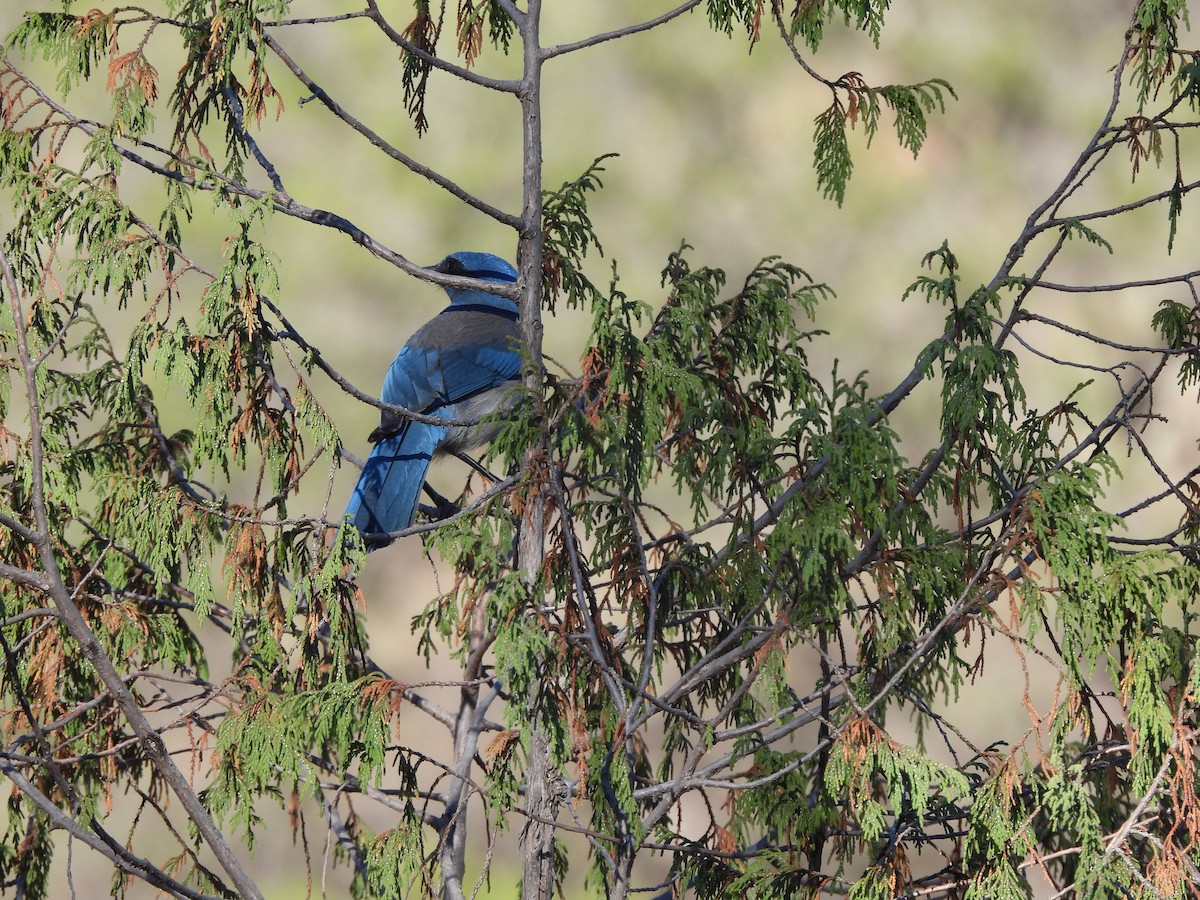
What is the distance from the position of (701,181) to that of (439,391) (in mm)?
8022

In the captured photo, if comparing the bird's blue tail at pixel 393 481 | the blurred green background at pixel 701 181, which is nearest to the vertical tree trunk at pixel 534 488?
the bird's blue tail at pixel 393 481

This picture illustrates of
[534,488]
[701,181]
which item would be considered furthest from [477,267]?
[701,181]

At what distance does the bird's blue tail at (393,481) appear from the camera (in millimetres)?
3664

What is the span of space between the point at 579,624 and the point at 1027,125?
37.1 ft

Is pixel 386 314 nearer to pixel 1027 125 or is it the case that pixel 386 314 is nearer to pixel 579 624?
pixel 1027 125

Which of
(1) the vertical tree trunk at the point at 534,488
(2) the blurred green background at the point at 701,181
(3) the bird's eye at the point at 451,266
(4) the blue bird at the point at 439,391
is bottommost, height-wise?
(1) the vertical tree trunk at the point at 534,488

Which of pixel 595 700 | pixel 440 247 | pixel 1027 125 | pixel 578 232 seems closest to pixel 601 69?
pixel 440 247

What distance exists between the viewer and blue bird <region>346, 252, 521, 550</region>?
3.72 m

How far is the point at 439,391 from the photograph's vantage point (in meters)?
4.28

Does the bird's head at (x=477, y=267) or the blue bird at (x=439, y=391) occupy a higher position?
the bird's head at (x=477, y=267)

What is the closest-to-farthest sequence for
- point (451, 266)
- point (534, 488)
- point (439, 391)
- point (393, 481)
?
point (534, 488) → point (393, 481) → point (439, 391) → point (451, 266)

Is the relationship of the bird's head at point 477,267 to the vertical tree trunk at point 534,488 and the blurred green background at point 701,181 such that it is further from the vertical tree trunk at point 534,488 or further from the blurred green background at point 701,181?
the blurred green background at point 701,181

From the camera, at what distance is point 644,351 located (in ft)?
9.24

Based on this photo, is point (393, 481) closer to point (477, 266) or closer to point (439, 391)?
point (439, 391)
